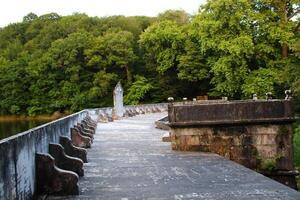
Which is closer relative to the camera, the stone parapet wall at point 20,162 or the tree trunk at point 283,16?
the stone parapet wall at point 20,162

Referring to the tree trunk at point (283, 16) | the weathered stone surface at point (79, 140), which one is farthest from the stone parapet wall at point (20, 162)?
the tree trunk at point (283, 16)

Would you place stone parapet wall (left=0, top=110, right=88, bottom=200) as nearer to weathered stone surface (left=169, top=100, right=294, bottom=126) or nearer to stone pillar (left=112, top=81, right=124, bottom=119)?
weathered stone surface (left=169, top=100, right=294, bottom=126)

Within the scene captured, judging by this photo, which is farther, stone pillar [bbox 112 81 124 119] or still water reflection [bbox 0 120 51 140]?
still water reflection [bbox 0 120 51 140]

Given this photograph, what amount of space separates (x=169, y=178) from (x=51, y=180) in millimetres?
2077

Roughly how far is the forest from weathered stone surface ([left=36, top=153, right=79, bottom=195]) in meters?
17.6

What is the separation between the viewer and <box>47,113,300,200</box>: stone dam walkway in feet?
21.2

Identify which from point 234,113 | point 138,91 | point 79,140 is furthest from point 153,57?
point 234,113

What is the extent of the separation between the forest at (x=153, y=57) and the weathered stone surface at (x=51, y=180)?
17.6 metres

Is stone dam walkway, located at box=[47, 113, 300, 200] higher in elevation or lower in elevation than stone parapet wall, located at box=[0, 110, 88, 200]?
lower

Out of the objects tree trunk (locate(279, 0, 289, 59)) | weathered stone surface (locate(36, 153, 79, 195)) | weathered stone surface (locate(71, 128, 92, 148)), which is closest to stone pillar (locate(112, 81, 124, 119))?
tree trunk (locate(279, 0, 289, 59))

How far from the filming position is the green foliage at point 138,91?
47.9 metres

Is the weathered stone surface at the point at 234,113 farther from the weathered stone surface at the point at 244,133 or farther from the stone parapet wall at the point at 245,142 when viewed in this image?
the stone parapet wall at the point at 245,142

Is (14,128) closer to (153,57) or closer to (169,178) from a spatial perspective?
(153,57)

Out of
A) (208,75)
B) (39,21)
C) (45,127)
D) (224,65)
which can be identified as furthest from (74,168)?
(39,21)
